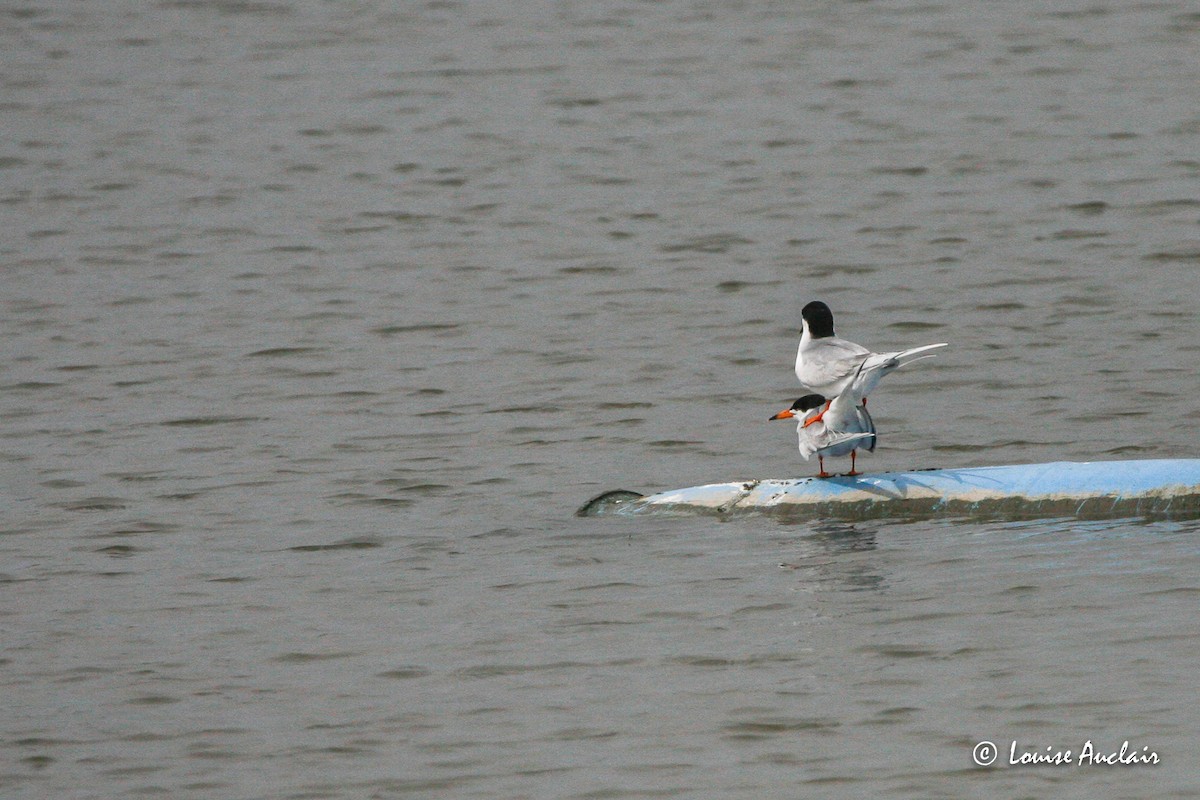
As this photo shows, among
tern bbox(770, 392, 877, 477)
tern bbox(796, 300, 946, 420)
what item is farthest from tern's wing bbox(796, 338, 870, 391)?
tern bbox(770, 392, 877, 477)

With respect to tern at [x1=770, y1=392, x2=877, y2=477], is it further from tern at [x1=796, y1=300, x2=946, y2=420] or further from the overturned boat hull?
the overturned boat hull

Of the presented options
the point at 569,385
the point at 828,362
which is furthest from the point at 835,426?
the point at 569,385

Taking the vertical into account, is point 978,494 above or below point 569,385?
above

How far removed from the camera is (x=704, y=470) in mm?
12297

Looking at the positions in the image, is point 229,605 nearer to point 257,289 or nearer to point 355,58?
point 257,289

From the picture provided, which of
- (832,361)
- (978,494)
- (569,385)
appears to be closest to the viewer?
(978,494)

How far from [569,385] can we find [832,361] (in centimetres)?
478

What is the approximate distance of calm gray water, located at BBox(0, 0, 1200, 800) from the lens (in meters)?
7.95

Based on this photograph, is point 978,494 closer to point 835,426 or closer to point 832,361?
point 835,426

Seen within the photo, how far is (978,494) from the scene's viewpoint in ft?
33.8

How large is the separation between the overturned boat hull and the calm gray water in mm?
165

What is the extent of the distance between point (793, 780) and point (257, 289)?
40.4ft

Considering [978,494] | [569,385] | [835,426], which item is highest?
[835,426]

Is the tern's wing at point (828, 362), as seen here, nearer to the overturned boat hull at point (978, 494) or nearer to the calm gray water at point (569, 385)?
the overturned boat hull at point (978, 494)
